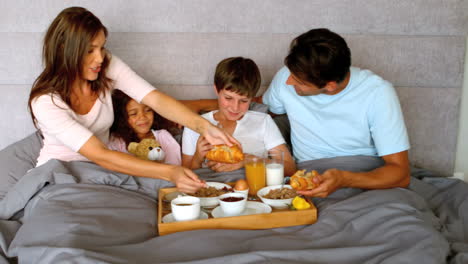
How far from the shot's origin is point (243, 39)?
8.99 ft

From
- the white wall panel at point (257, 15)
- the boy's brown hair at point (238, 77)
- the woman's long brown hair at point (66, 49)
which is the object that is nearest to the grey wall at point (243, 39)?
the white wall panel at point (257, 15)

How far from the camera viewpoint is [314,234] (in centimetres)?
156

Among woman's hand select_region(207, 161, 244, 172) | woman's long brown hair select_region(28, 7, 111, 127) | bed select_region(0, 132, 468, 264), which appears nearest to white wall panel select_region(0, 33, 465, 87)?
woman's long brown hair select_region(28, 7, 111, 127)

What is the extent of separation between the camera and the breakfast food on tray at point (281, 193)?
1727 mm

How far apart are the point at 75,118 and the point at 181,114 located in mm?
528

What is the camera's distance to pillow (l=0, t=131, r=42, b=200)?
2.22 meters

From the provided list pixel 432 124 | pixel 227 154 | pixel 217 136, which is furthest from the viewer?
pixel 432 124

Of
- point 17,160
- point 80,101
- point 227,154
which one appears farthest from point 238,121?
point 17,160

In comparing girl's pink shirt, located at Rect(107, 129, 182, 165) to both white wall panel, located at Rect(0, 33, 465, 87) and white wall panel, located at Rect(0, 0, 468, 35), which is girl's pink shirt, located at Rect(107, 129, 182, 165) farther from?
white wall panel, located at Rect(0, 0, 468, 35)

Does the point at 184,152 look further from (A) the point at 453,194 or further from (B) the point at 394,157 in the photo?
(A) the point at 453,194

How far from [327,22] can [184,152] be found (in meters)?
1.27

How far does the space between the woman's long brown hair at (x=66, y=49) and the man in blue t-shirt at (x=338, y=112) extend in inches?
37.5

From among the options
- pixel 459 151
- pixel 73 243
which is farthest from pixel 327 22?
pixel 73 243

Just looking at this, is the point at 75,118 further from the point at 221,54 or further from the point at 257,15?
the point at 257,15
